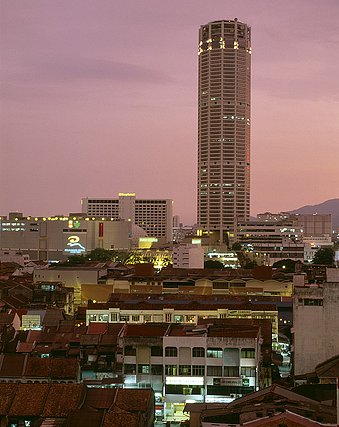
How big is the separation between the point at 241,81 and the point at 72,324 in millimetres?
64814

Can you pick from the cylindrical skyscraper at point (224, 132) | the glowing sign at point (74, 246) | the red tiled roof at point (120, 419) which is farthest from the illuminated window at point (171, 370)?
the cylindrical skyscraper at point (224, 132)

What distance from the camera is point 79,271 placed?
34.3 m

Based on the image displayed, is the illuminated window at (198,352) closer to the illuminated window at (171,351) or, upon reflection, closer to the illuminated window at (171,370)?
the illuminated window at (171,351)

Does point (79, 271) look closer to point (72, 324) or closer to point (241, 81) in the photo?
point (72, 324)

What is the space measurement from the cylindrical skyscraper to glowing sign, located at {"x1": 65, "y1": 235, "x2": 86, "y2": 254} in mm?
21579

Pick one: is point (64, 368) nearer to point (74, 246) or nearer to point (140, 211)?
point (74, 246)

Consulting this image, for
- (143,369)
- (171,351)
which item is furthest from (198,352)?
(143,369)

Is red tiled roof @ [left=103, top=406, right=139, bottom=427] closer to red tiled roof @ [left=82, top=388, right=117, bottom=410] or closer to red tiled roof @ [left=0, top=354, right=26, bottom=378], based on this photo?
red tiled roof @ [left=82, top=388, right=117, bottom=410]

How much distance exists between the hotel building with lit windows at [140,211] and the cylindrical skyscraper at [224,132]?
13348 mm

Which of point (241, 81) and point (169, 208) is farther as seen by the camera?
point (169, 208)

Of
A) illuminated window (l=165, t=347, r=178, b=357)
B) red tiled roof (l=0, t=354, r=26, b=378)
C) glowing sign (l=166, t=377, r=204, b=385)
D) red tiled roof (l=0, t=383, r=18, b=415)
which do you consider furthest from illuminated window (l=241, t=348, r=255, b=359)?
red tiled roof (l=0, t=383, r=18, b=415)

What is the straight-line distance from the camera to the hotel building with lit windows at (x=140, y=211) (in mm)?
94887

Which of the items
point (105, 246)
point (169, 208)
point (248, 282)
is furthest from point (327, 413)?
point (169, 208)

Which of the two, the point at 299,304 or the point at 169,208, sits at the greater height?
the point at 169,208
